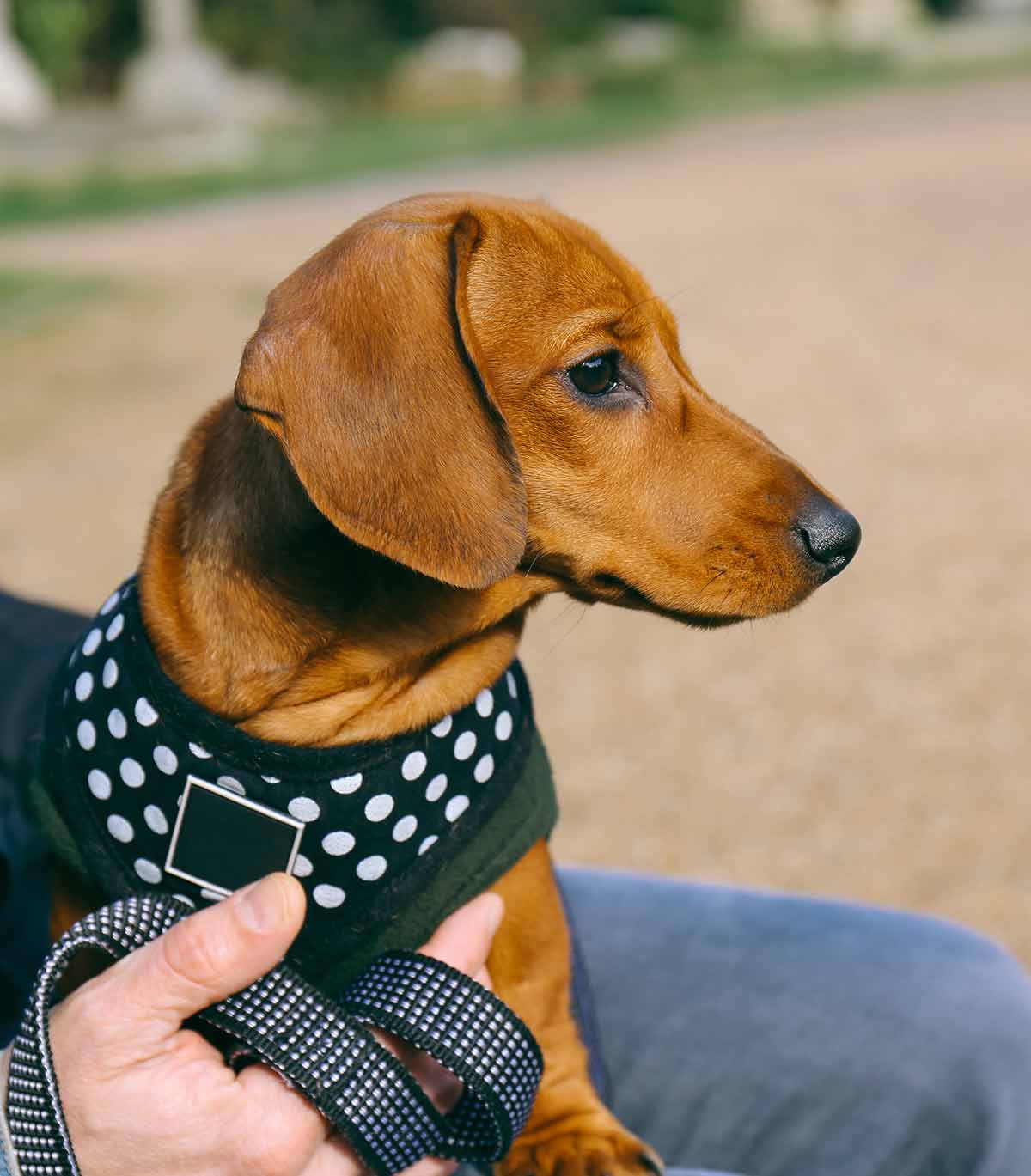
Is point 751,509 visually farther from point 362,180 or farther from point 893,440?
point 362,180

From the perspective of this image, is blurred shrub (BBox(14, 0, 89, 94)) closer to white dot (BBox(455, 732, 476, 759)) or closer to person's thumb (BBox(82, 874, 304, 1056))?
white dot (BBox(455, 732, 476, 759))

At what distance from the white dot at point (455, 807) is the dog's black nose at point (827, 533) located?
532 mm

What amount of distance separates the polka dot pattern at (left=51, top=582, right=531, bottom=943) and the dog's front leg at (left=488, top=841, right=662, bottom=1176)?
0.46 ft

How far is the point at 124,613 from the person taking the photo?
1.85 metres

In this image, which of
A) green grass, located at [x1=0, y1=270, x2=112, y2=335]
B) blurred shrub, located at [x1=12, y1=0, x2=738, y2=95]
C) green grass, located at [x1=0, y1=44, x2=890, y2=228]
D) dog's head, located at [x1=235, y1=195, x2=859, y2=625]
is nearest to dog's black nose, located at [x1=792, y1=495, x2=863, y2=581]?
dog's head, located at [x1=235, y1=195, x2=859, y2=625]

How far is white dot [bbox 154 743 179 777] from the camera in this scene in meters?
1.75

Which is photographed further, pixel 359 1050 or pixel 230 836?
pixel 230 836

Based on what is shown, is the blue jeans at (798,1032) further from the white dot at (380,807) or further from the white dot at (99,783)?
the white dot at (380,807)

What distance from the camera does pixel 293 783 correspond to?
1744 mm

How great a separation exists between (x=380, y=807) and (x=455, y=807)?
0.10m

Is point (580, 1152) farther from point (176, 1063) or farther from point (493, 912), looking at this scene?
point (176, 1063)

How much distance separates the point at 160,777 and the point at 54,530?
458cm

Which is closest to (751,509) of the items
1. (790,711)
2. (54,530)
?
(790,711)

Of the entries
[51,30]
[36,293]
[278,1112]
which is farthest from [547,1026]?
[51,30]
